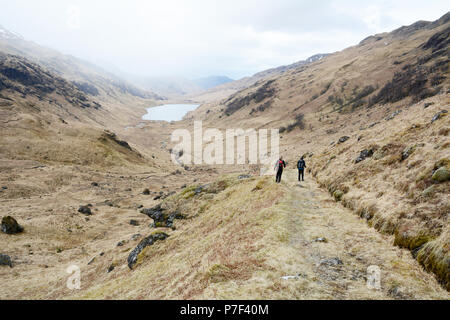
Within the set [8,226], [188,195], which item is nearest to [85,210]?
[8,226]

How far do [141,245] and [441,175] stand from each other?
20.2 m

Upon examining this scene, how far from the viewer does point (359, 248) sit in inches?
425

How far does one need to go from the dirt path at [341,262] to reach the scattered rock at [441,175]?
13.3ft

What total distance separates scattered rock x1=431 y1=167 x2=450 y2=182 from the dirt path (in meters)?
4.06

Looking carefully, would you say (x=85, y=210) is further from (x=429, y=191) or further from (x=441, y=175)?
(x=441, y=175)

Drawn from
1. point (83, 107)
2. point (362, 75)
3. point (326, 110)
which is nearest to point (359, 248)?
point (326, 110)

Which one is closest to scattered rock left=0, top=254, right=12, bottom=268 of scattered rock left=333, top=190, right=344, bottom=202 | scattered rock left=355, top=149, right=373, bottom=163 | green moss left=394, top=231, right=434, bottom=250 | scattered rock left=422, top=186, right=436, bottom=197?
scattered rock left=333, top=190, right=344, bottom=202

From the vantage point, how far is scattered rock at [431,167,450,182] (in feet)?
37.0

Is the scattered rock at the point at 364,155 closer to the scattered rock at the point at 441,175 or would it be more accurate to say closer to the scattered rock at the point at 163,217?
the scattered rock at the point at 441,175

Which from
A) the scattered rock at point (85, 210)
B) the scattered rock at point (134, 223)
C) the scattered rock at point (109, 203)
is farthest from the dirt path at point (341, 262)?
the scattered rock at point (109, 203)

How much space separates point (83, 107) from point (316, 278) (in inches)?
9091

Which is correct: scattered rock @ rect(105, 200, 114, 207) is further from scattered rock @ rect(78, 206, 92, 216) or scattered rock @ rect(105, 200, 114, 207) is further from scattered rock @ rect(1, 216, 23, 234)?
scattered rock @ rect(1, 216, 23, 234)

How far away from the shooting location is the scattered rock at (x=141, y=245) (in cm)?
1786

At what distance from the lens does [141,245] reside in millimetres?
18984
